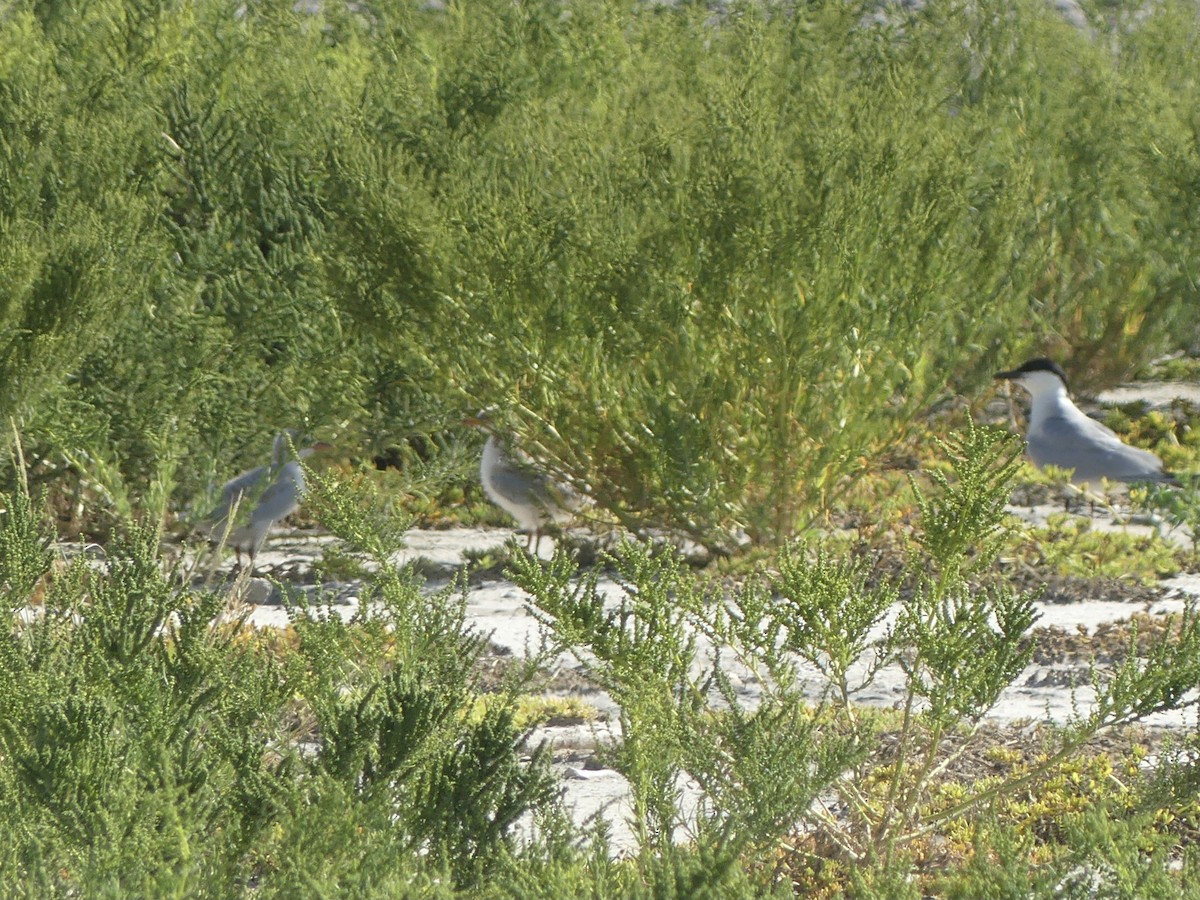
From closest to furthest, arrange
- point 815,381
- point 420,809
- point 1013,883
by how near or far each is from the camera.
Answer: point 1013,883 → point 420,809 → point 815,381

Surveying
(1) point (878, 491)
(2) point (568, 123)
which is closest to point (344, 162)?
(2) point (568, 123)

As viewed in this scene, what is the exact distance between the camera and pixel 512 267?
5.21 m

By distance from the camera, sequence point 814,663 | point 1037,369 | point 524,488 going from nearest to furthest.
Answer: point 814,663, point 524,488, point 1037,369

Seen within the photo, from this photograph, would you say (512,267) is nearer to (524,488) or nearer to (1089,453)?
(524,488)

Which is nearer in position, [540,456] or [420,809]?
[420,809]

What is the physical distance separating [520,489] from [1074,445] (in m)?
2.24

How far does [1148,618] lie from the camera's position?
4836 millimetres

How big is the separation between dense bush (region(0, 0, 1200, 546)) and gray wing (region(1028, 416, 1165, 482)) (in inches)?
20.7

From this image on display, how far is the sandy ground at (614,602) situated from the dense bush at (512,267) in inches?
17.0

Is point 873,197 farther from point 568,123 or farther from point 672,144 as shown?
point 568,123

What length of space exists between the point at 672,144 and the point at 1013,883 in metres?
3.46

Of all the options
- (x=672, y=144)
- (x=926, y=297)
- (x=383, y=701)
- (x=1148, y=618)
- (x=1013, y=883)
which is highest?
(x=672, y=144)

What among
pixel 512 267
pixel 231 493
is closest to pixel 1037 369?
pixel 512 267

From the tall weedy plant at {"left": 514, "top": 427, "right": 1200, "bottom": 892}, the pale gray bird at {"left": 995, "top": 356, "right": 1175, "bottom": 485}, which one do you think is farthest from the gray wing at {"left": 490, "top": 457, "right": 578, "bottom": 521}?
the tall weedy plant at {"left": 514, "top": 427, "right": 1200, "bottom": 892}
